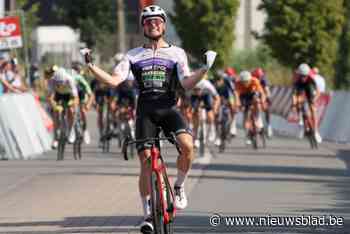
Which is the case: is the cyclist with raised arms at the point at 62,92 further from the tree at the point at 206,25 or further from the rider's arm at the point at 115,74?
the tree at the point at 206,25

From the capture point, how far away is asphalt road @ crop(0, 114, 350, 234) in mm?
13109

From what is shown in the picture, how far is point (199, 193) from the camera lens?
16484mm

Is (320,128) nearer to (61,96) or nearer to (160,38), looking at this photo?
(61,96)

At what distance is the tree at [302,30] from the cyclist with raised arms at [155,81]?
3565 cm

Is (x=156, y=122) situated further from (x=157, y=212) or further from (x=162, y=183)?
(x=157, y=212)

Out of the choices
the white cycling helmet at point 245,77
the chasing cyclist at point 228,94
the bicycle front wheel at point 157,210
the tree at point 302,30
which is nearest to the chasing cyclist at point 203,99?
the chasing cyclist at point 228,94

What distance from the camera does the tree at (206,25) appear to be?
56.3 meters

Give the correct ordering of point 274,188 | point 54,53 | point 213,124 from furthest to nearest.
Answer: point 54,53, point 213,124, point 274,188

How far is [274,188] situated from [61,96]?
7.35m

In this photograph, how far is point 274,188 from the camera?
1728 centimetres

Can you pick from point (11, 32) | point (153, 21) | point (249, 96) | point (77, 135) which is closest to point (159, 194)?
point (153, 21)

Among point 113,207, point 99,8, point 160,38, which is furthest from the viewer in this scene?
point 99,8

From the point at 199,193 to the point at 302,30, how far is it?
3229 cm

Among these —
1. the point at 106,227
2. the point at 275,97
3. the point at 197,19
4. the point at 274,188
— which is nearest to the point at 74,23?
the point at 197,19
